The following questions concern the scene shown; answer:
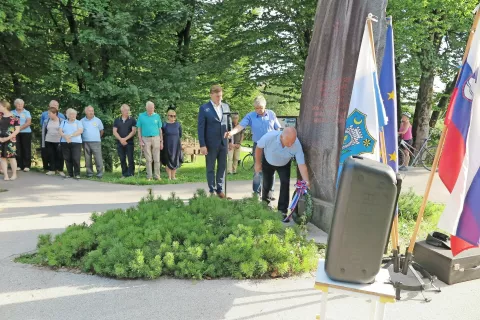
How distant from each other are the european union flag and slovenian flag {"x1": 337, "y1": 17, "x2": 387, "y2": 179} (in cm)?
42

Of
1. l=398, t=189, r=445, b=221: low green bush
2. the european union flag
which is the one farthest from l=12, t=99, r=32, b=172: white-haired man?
l=398, t=189, r=445, b=221: low green bush

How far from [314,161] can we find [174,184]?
15.6 feet

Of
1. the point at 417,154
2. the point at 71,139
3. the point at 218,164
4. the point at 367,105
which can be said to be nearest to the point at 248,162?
the point at 417,154

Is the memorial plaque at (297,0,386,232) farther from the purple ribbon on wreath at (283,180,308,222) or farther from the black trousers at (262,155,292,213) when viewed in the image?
the black trousers at (262,155,292,213)

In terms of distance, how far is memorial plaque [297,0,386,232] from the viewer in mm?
5309

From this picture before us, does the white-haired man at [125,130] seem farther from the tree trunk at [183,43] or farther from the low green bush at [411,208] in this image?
the tree trunk at [183,43]

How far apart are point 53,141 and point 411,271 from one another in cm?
926

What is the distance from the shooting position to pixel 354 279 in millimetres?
2389

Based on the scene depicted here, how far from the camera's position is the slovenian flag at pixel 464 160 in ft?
11.0

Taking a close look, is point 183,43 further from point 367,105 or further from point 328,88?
point 367,105

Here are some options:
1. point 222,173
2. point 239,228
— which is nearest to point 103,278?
point 239,228

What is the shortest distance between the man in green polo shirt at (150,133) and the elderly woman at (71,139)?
157cm

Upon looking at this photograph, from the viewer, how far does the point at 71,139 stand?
9.71 meters

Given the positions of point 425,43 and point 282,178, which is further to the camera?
point 425,43
